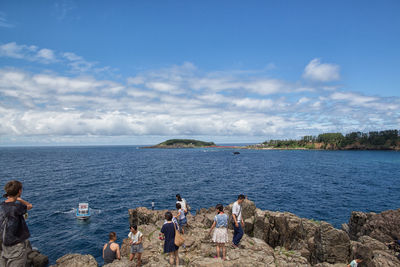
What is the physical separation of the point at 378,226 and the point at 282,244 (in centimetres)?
974

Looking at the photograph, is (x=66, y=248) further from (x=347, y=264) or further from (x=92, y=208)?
(x=347, y=264)

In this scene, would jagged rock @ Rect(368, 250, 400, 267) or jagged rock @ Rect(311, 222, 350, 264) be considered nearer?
jagged rock @ Rect(368, 250, 400, 267)

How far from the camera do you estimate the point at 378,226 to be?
2005 centimetres

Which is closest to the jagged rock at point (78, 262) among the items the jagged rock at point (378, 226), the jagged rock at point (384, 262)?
the jagged rock at point (384, 262)

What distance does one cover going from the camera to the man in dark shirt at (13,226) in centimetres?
673

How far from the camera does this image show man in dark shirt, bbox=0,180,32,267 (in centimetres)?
673

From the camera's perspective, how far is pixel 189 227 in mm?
18047

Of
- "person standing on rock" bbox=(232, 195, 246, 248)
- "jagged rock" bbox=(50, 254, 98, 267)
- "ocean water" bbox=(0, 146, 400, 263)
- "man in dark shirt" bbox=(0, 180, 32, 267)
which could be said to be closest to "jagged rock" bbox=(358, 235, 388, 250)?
"person standing on rock" bbox=(232, 195, 246, 248)

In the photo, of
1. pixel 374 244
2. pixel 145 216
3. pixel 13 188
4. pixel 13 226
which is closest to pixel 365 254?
pixel 374 244

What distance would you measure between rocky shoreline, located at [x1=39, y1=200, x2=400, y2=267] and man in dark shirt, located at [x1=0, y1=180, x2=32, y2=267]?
522cm

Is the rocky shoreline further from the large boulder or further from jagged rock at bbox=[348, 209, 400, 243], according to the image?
the large boulder

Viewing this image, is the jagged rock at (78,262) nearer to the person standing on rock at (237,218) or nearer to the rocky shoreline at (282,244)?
the rocky shoreline at (282,244)

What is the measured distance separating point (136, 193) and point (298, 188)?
118 feet

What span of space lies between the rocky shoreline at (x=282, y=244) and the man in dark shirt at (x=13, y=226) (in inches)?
205
